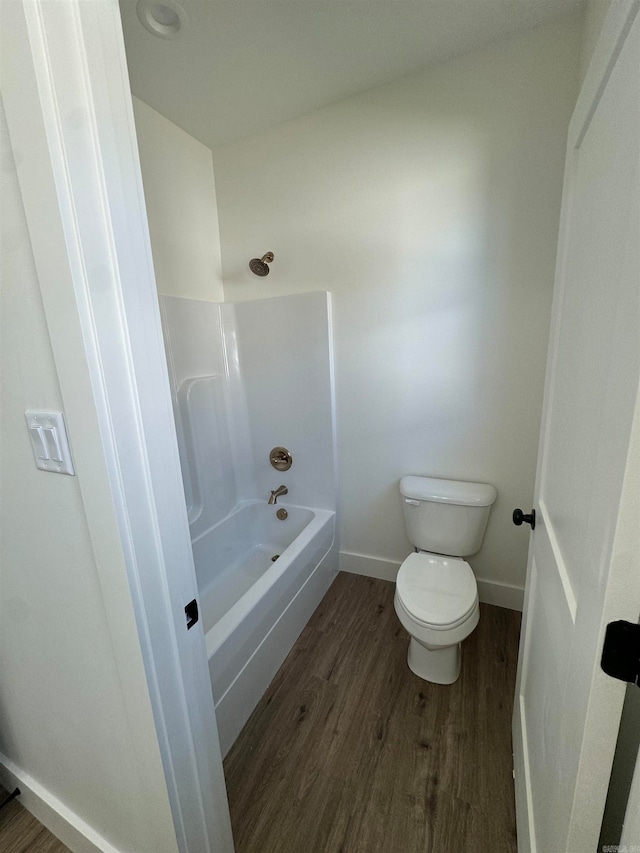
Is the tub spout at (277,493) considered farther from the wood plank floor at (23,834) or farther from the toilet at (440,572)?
the wood plank floor at (23,834)

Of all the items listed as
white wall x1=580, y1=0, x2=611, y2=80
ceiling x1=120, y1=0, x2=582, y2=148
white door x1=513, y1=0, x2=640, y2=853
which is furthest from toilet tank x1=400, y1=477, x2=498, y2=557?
ceiling x1=120, y1=0, x2=582, y2=148

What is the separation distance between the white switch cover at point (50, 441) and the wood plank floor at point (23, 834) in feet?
4.22

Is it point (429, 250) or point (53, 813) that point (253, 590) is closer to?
point (53, 813)

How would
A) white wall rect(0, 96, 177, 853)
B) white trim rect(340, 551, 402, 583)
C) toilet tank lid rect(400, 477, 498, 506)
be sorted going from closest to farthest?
white wall rect(0, 96, 177, 853) → toilet tank lid rect(400, 477, 498, 506) → white trim rect(340, 551, 402, 583)

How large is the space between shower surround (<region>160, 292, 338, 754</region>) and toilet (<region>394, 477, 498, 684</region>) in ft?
1.77

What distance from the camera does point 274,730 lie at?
1338mm

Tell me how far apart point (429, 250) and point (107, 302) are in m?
1.55

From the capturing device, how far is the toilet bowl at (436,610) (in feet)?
4.32

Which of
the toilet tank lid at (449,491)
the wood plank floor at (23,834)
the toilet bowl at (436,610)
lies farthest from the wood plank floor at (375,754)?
the toilet tank lid at (449,491)

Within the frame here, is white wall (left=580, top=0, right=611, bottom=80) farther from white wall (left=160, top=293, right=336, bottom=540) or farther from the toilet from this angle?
the toilet

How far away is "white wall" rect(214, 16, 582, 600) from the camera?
1.43 metres

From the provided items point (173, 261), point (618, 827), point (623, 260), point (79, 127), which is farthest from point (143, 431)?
point (173, 261)

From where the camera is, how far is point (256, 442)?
229cm

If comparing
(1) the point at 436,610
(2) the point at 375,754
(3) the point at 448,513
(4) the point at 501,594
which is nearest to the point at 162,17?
(3) the point at 448,513
